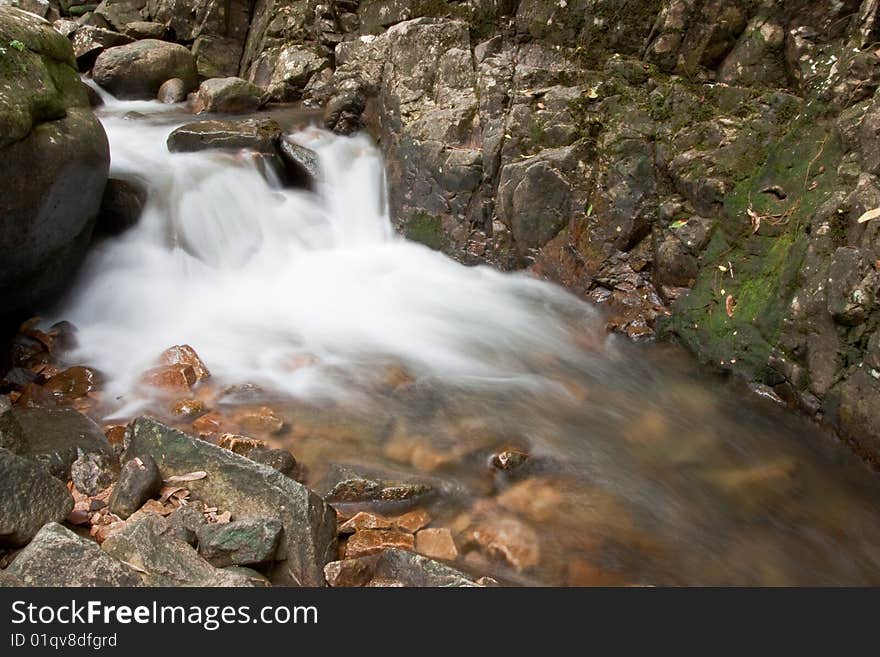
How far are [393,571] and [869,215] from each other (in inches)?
179

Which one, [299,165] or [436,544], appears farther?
[299,165]

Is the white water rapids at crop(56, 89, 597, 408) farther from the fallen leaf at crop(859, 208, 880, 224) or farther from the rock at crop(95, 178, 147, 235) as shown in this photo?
the fallen leaf at crop(859, 208, 880, 224)

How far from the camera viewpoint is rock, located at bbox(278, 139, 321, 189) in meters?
8.94

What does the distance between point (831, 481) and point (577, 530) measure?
2240 millimetres

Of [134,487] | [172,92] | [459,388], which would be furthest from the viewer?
[172,92]

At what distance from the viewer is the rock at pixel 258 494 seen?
3.37 m

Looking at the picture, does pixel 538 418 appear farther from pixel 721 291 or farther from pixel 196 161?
pixel 196 161

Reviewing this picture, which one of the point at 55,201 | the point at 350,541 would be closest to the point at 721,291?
the point at 350,541

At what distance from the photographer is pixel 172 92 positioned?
466 inches

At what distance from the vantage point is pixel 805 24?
645 centimetres

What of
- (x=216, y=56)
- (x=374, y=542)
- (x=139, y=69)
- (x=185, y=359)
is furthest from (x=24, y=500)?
(x=216, y=56)

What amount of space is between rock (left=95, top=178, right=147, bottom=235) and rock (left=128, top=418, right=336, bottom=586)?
3.92 m

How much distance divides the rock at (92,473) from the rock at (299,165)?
569 cm

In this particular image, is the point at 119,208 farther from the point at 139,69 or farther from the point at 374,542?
the point at 139,69
